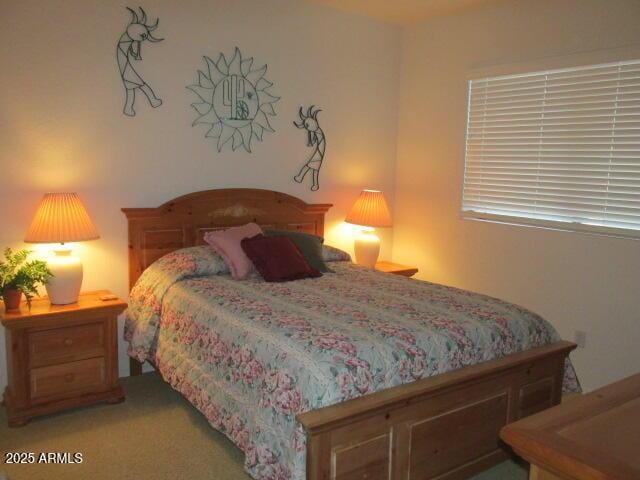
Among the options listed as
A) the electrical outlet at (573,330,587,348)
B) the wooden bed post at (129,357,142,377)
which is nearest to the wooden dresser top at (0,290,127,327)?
the wooden bed post at (129,357,142,377)

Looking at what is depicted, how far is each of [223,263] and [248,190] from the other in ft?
2.35

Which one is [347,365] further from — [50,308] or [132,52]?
[132,52]

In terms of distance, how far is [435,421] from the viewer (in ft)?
7.04

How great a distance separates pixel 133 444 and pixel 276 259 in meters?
1.25

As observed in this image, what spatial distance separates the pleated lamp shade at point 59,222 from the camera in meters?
2.83

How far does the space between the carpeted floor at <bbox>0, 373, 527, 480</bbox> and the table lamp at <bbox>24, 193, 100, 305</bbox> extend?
659 millimetres

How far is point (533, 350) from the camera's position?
252cm

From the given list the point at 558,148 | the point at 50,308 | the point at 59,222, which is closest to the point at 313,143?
the point at 558,148

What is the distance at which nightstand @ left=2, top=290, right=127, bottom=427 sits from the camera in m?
2.74

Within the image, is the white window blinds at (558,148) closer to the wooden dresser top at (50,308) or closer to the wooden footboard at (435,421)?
the wooden footboard at (435,421)

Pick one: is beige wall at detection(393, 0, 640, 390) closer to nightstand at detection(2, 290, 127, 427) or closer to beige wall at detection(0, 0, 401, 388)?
beige wall at detection(0, 0, 401, 388)

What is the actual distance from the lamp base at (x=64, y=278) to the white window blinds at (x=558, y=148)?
2770 millimetres

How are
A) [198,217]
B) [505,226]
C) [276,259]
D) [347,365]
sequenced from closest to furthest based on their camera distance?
[347,365], [276,259], [198,217], [505,226]

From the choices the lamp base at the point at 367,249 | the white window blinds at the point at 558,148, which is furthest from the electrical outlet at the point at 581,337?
the lamp base at the point at 367,249
